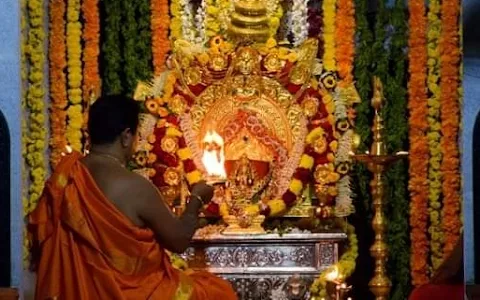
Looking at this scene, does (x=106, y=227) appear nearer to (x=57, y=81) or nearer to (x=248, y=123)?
(x=248, y=123)

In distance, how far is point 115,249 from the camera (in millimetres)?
5273

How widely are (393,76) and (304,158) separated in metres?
1.09

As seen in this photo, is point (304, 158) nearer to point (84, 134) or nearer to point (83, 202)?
point (84, 134)

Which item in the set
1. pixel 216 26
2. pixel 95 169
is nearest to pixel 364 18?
pixel 216 26

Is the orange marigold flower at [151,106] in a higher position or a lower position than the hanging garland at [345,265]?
higher

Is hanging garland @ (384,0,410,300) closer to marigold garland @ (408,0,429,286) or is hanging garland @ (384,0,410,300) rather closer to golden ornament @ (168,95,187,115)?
marigold garland @ (408,0,429,286)

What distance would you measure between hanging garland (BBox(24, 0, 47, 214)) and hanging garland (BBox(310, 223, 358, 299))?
2382 mm

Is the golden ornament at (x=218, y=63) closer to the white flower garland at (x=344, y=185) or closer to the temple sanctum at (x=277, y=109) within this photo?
the temple sanctum at (x=277, y=109)

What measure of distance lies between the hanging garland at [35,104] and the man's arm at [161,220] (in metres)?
3.49

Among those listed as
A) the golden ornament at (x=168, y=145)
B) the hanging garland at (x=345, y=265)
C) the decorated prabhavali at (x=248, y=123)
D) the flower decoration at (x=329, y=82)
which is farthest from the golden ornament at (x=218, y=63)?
the hanging garland at (x=345, y=265)

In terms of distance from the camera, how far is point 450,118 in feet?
28.8

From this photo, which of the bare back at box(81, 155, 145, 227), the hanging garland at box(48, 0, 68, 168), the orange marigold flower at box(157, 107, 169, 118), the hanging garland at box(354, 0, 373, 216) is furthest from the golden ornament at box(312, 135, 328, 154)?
the bare back at box(81, 155, 145, 227)

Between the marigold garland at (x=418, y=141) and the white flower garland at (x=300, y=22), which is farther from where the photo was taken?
the white flower garland at (x=300, y=22)

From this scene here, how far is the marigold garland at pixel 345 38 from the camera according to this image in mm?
8977
